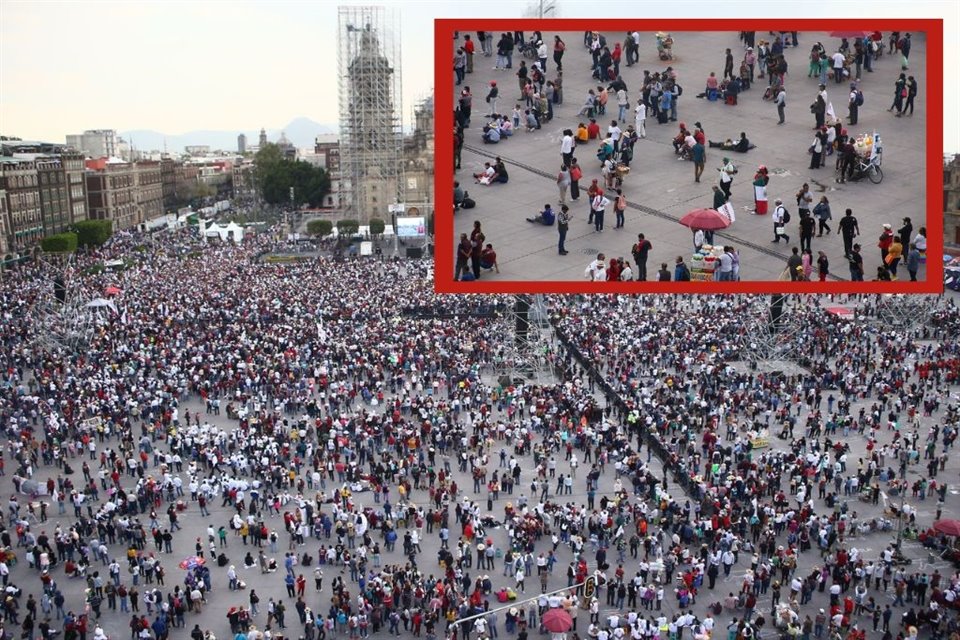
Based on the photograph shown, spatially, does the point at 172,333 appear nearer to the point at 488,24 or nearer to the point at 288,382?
the point at 288,382

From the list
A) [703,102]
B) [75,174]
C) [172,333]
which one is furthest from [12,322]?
[75,174]

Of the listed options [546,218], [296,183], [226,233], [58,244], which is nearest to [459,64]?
[546,218]

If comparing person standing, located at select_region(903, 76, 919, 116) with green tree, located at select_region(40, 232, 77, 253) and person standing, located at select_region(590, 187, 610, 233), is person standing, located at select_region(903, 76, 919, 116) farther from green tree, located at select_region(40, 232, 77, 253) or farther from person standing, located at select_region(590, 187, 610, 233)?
green tree, located at select_region(40, 232, 77, 253)

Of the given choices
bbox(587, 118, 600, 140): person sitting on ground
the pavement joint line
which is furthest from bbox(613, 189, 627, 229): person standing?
bbox(587, 118, 600, 140): person sitting on ground

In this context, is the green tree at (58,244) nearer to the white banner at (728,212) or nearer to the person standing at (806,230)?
the white banner at (728,212)

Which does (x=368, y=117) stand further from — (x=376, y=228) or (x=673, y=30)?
(x=673, y=30)

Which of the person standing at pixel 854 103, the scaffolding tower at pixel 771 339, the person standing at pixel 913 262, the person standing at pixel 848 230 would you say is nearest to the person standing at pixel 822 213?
the person standing at pixel 848 230
